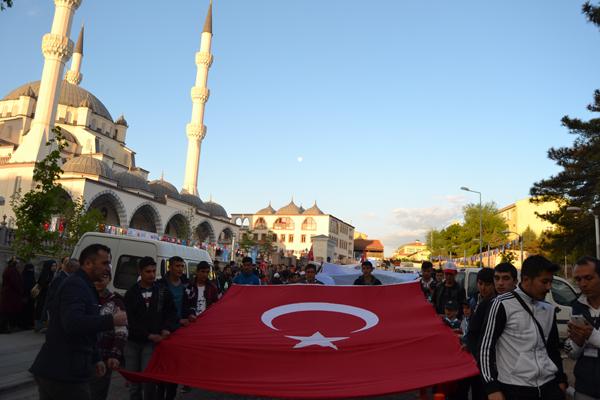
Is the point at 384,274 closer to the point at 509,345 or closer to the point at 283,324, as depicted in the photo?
the point at 283,324

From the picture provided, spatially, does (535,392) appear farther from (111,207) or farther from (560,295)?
(111,207)

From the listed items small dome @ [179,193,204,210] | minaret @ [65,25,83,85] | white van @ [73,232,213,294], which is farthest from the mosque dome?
white van @ [73,232,213,294]

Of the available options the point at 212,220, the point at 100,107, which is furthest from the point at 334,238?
the point at 100,107

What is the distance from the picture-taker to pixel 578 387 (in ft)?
11.7

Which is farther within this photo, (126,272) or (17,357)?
(126,272)

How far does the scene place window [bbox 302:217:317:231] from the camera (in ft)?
343

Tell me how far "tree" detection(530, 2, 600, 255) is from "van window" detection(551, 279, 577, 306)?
1380cm

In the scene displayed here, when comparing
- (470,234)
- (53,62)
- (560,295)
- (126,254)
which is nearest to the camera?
(126,254)

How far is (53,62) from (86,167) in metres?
10.5

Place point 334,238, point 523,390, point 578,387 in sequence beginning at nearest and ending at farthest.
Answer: point 523,390 → point 578,387 → point 334,238

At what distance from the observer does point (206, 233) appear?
64875mm

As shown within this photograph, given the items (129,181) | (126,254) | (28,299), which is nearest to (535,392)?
(126,254)

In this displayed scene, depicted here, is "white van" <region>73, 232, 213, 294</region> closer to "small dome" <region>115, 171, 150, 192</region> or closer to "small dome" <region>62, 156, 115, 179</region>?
"small dome" <region>62, 156, 115, 179</region>

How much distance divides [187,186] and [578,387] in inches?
2366
